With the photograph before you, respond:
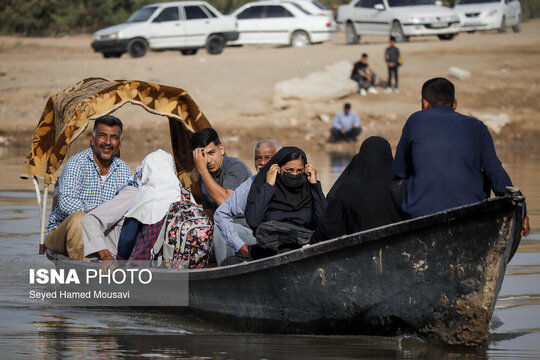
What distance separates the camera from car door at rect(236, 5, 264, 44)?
28.7m

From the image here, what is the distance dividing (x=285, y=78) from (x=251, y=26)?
4637mm

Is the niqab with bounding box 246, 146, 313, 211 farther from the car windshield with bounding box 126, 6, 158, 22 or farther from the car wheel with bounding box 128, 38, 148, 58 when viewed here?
the car windshield with bounding box 126, 6, 158, 22

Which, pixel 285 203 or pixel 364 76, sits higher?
pixel 364 76

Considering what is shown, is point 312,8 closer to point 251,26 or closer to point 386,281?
point 251,26

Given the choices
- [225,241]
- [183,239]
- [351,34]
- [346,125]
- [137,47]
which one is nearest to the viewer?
[183,239]

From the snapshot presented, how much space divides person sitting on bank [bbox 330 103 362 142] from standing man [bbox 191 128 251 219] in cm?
1312

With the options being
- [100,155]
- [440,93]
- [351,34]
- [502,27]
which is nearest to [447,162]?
[440,93]

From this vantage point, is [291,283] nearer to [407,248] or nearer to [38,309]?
[407,248]

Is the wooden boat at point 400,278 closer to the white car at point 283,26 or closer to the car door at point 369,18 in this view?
the car door at point 369,18

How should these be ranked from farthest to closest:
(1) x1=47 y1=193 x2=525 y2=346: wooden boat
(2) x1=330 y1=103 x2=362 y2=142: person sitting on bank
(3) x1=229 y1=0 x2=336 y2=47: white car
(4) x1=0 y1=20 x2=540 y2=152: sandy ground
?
(3) x1=229 y1=0 x2=336 y2=47: white car, (4) x1=0 y1=20 x2=540 y2=152: sandy ground, (2) x1=330 y1=103 x2=362 y2=142: person sitting on bank, (1) x1=47 y1=193 x2=525 y2=346: wooden boat

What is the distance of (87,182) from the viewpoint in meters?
8.64

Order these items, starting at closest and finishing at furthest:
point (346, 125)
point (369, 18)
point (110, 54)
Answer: point (346, 125)
point (110, 54)
point (369, 18)

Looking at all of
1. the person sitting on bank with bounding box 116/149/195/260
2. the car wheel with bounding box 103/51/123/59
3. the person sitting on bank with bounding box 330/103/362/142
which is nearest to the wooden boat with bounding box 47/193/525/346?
the person sitting on bank with bounding box 116/149/195/260

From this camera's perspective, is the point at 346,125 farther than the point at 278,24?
No
